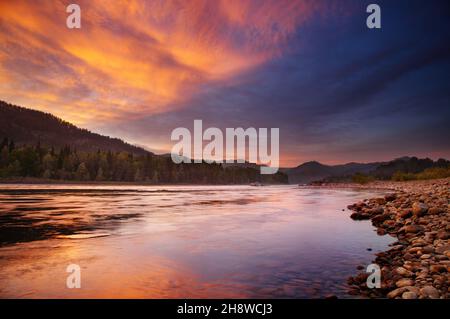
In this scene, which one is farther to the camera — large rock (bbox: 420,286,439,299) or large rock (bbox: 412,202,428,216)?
large rock (bbox: 412,202,428,216)

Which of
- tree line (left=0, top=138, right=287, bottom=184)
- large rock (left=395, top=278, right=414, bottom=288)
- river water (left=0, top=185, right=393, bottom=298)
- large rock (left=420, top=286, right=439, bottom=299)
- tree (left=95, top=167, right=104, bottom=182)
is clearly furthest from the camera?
tree (left=95, top=167, right=104, bottom=182)

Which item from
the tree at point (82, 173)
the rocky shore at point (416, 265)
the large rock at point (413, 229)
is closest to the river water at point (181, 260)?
the rocky shore at point (416, 265)

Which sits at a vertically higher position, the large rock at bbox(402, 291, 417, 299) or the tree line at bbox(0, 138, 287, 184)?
the tree line at bbox(0, 138, 287, 184)

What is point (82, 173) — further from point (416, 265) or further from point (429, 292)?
point (429, 292)

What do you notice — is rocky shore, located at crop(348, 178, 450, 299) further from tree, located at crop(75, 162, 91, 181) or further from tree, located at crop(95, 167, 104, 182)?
tree, located at crop(95, 167, 104, 182)

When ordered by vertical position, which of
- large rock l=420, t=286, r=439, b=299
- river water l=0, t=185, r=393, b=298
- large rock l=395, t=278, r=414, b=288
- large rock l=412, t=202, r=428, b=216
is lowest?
river water l=0, t=185, r=393, b=298

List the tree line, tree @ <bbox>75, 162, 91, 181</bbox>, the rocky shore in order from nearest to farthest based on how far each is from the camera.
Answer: the rocky shore
the tree line
tree @ <bbox>75, 162, 91, 181</bbox>

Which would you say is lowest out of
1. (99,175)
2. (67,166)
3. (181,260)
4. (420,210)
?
(181,260)

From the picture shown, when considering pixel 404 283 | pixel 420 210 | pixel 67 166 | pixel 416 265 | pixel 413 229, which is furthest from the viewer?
pixel 67 166

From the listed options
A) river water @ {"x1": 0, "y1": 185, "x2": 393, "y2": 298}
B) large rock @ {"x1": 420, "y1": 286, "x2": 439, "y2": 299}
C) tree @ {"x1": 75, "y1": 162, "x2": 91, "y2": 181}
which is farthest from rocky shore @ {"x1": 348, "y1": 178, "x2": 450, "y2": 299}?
tree @ {"x1": 75, "y1": 162, "x2": 91, "y2": 181}

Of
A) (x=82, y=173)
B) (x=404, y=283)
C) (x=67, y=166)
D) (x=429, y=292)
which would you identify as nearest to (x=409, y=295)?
(x=429, y=292)

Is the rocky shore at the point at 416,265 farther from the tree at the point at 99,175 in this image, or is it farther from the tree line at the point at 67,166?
the tree at the point at 99,175

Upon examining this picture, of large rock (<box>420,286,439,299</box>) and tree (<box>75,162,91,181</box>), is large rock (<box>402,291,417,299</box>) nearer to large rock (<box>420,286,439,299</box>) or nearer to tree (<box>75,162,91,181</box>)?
large rock (<box>420,286,439,299</box>)
